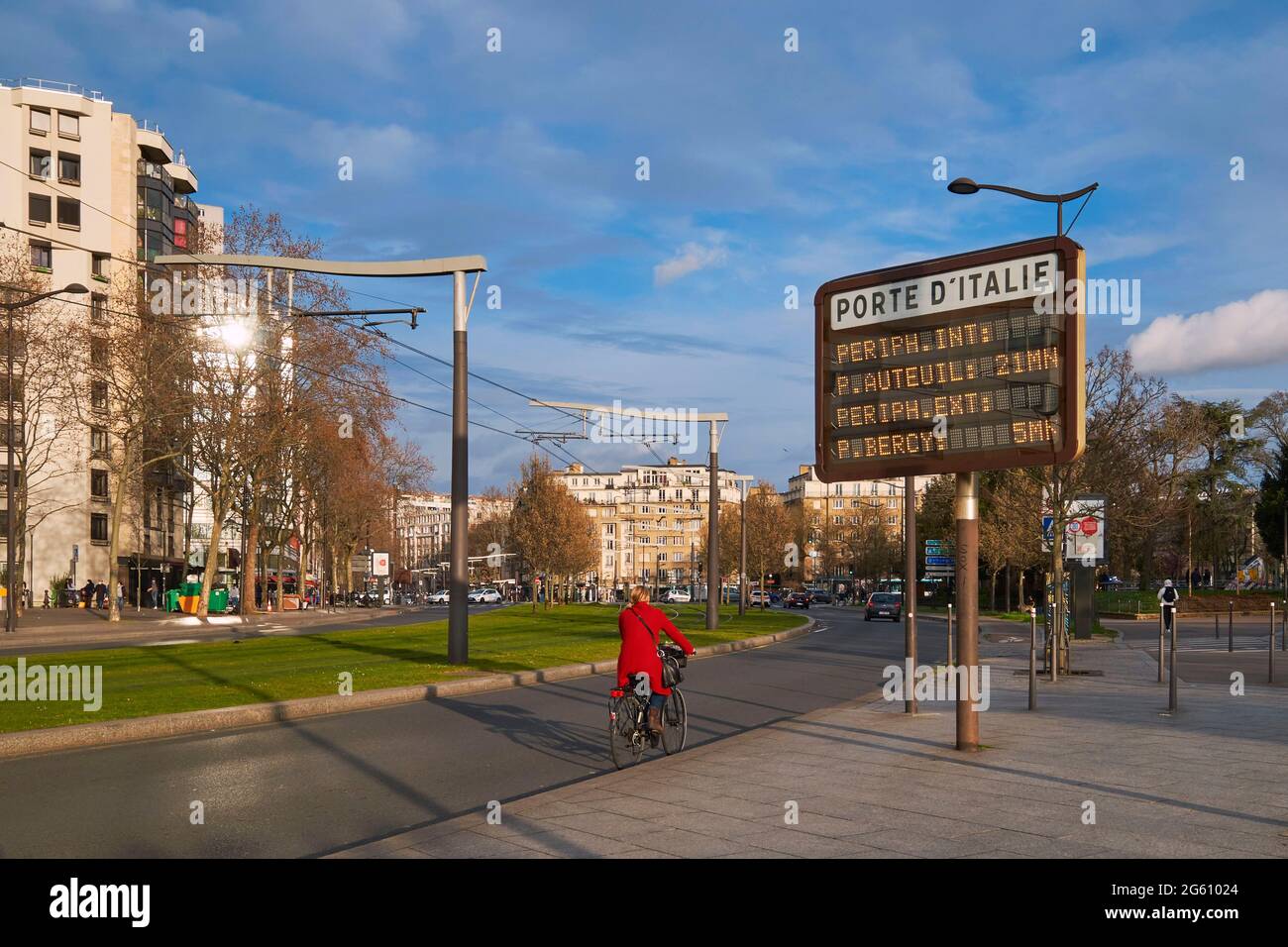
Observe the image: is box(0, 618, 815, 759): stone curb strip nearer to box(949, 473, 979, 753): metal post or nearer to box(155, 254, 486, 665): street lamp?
box(155, 254, 486, 665): street lamp

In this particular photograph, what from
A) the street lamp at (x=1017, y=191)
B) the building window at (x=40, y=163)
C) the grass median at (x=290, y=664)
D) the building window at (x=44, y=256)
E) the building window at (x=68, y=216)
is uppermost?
the building window at (x=40, y=163)

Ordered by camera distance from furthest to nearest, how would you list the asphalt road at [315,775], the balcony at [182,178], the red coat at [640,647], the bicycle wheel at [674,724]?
1. the balcony at [182,178]
2. the bicycle wheel at [674,724]
3. the red coat at [640,647]
4. the asphalt road at [315,775]

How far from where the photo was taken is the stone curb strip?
40.1 ft

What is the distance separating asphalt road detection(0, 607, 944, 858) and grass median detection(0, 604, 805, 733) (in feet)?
4.62

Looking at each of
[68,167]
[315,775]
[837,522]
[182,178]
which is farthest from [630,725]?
[837,522]

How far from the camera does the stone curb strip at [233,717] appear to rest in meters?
12.2

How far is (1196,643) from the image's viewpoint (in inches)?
1385

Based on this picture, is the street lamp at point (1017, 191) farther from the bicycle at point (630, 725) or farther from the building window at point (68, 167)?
the building window at point (68, 167)

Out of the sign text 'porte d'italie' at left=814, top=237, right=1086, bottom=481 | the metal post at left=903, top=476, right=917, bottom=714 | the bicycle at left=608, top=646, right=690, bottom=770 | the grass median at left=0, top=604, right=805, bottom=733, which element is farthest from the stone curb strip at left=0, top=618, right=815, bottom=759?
the sign text 'porte d'italie' at left=814, top=237, right=1086, bottom=481

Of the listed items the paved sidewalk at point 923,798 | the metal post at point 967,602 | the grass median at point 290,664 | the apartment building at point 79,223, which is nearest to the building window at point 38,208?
the apartment building at point 79,223

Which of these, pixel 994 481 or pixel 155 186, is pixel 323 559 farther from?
pixel 994 481

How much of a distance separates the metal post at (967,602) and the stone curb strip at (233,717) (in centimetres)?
800

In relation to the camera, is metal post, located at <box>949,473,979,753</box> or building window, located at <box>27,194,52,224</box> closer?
metal post, located at <box>949,473,979,753</box>
